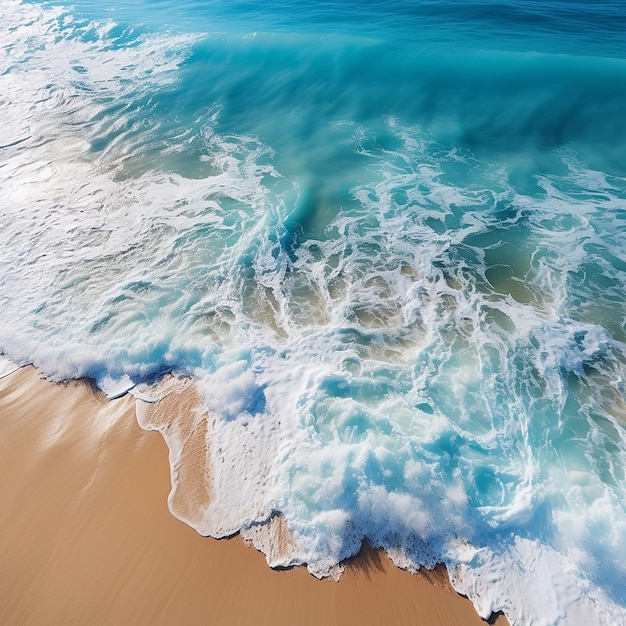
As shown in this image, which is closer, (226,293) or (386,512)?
(386,512)

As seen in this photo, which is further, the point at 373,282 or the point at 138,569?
the point at 373,282

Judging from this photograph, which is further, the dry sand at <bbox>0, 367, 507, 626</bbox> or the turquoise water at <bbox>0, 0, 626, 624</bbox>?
the turquoise water at <bbox>0, 0, 626, 624</bbox>

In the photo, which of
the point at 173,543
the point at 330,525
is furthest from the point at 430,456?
the point at 173,543

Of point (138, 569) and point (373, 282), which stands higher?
point (373, 282)

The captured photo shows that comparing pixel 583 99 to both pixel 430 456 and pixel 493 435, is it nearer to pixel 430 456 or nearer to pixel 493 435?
pixel 493 435

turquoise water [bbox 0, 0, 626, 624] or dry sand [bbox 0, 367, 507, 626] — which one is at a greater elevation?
turquoise water [bbox 0, 0, 626, 624]
